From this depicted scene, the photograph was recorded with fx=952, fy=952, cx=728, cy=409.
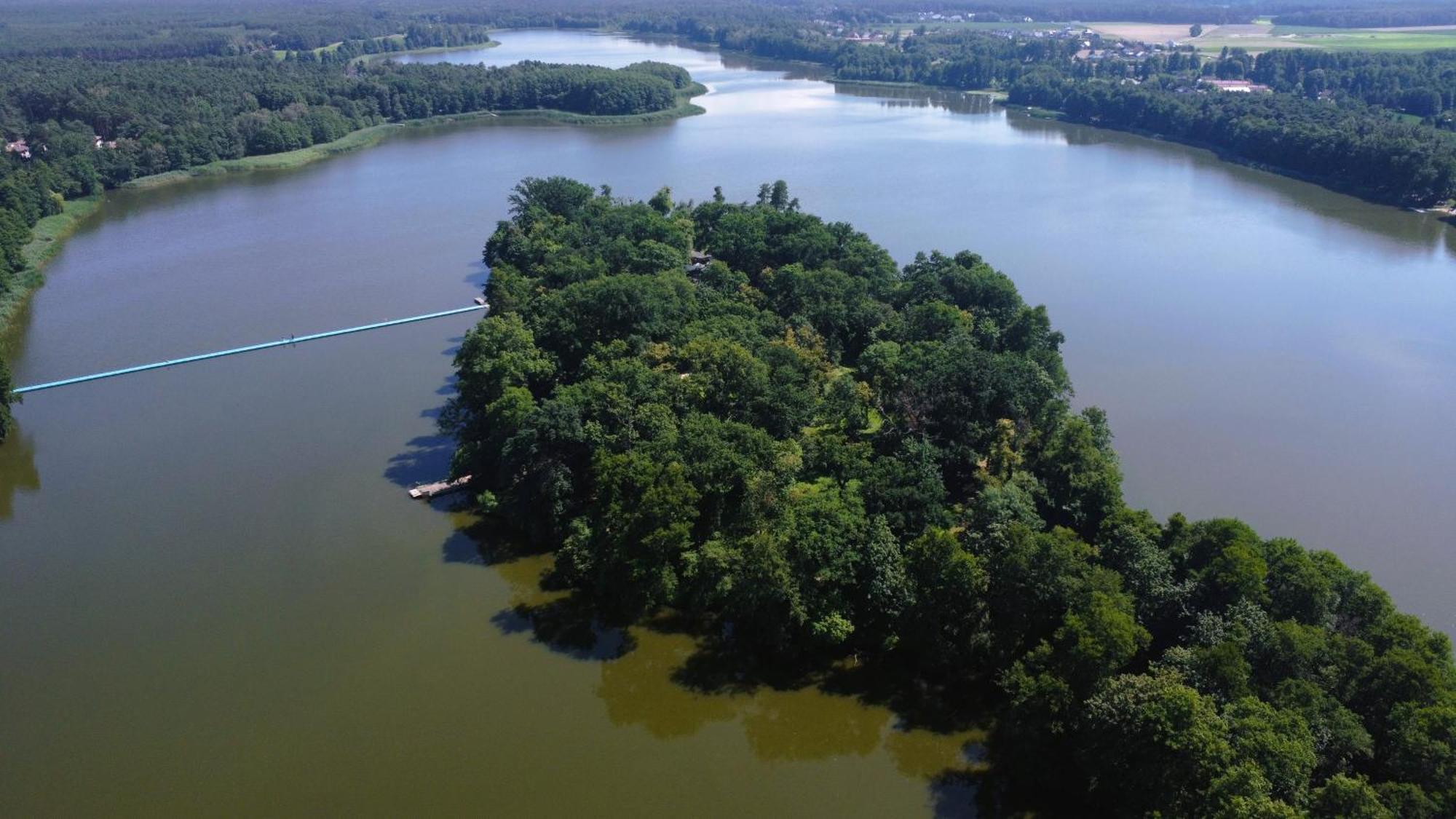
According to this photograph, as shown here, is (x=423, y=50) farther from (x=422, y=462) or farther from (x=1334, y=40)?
(x=422, y=462)

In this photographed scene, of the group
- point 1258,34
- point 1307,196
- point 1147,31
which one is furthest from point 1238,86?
point 1147,31

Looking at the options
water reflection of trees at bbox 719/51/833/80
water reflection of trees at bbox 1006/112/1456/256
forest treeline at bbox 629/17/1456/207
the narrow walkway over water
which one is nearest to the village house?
forest treeline at bbox 629/17/1456/207

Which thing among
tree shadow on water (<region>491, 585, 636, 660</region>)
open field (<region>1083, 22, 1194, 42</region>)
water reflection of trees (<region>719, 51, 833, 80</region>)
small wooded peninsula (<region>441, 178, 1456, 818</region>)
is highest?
open field (<region>1083, 22, 1194, 42</region>)

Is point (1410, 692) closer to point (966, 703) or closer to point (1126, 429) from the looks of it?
point (966, 703)

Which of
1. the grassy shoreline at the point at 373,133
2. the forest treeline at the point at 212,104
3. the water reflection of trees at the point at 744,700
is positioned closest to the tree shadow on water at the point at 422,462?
the water reflection of trees at the point at 744,700

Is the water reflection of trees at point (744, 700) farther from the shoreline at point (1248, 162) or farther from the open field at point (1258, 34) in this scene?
the open field at point (1258, 34)

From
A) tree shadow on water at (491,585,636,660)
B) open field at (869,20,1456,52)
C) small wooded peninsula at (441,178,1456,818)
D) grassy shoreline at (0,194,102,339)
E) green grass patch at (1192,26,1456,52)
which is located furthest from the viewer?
open field at (869,20,1456,52)

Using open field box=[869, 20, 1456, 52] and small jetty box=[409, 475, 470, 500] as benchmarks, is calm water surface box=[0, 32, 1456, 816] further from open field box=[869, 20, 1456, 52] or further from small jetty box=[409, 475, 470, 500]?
open field box=[869, 20, 1456, 52]
